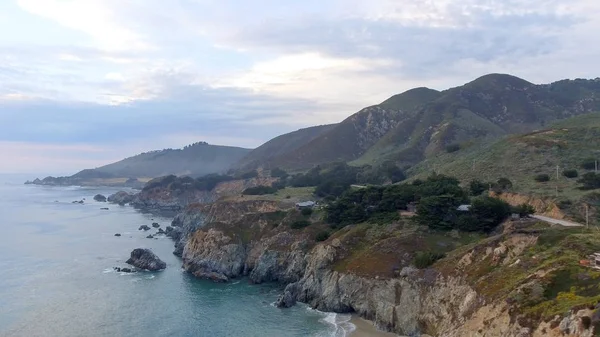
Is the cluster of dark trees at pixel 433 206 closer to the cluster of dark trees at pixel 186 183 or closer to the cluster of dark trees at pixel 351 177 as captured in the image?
the cluster of dark trees at pixel 351 177

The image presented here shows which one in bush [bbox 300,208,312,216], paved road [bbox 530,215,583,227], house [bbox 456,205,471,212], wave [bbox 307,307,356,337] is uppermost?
house [bbox 456,205,471,212]

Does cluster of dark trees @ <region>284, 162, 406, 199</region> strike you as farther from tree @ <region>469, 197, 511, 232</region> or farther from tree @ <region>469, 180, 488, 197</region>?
tree @ <region>469, 197, 511, 232</region>

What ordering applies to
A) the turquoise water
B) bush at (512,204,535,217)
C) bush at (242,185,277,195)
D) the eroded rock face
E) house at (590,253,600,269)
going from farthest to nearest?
1. bush at (242,185,277,195)
2. the eroded rock face
3. bush at (512,204,535,217)
4. the turquoise water
5. house at (590,253,600,269)

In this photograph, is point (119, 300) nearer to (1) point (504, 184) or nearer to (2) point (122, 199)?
(1) point (504, 184)

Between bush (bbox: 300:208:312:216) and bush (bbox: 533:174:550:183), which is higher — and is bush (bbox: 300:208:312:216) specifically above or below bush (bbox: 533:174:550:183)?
below

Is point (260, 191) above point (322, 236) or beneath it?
above

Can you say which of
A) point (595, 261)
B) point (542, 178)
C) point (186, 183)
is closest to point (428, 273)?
point (595, 261)

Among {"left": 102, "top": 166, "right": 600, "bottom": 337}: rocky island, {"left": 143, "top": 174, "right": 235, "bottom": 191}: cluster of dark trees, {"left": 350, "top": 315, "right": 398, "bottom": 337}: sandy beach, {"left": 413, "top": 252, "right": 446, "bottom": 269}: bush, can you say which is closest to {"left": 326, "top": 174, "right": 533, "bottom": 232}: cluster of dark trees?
{"left": 102, "top": 166, "right": 600, "bottom": 337}: rocky island
